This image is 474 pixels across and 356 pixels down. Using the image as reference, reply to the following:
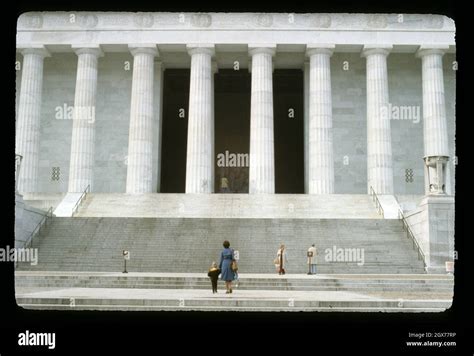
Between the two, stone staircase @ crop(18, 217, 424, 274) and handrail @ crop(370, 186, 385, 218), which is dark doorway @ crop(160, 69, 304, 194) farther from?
stone staircase @ crop(18, 217, 424, 274)

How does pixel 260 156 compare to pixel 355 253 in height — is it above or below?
above

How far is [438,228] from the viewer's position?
1228 inches

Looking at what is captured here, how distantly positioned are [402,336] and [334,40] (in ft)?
132

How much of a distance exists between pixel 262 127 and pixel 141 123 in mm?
9562

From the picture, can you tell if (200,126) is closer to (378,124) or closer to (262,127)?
(262,127)

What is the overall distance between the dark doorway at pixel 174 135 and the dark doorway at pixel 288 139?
956 cm

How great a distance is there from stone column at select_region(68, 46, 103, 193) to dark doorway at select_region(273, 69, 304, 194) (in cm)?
2092

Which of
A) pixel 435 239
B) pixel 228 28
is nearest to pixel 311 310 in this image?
pixel 435 239

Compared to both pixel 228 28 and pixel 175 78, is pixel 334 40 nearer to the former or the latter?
pixel 228 28

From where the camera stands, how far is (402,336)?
11969 mm

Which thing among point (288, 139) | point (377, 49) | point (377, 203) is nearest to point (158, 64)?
point (288, 139)

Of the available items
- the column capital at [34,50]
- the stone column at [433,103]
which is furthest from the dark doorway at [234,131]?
the stone column at [433,103]

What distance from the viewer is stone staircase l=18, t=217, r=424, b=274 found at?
3125cm

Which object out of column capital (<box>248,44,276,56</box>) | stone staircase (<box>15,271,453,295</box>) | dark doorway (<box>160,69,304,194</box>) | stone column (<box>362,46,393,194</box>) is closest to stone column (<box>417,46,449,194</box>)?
stone column (<box>362,46,393,194</box>)
